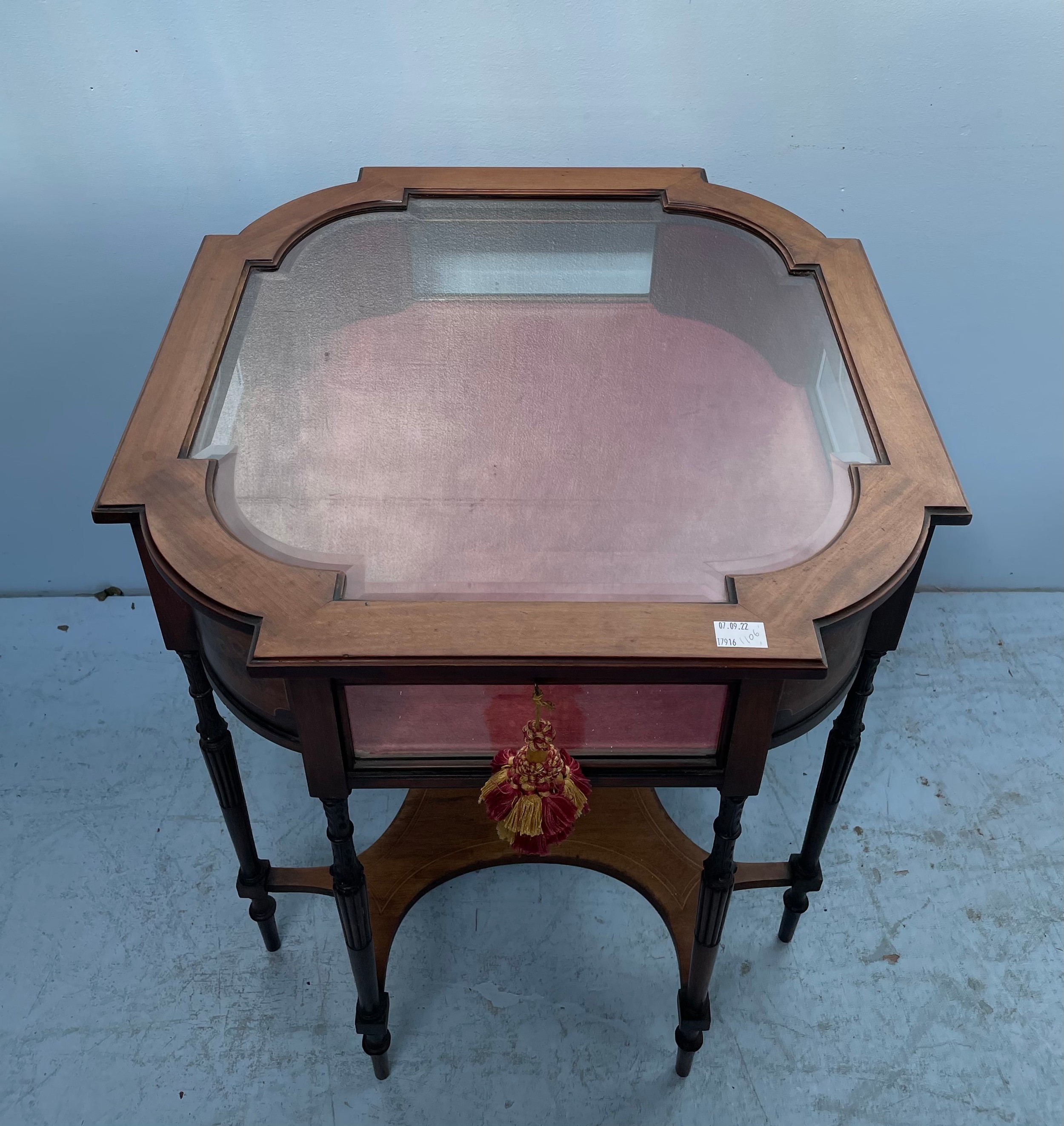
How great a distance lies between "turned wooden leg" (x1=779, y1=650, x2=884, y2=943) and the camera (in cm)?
157

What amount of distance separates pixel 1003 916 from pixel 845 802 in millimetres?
317

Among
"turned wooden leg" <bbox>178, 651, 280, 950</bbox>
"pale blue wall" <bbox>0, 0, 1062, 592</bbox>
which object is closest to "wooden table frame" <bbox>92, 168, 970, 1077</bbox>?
"turned wooden leg" <bbox>178, 651, 280, 950</bbox>

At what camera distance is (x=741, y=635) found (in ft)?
3.66

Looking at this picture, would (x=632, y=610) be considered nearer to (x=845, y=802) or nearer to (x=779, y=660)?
(x=779, y=660)

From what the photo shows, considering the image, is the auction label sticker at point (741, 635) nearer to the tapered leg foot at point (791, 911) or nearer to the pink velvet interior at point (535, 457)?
the pink velvet interior at point (535, 457)

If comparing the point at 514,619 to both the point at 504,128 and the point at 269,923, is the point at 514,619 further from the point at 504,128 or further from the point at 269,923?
the point at 504,128

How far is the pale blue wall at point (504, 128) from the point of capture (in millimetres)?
1845

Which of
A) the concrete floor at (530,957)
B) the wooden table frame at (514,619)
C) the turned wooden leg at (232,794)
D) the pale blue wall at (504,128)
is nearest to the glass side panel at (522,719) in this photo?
the wooden table frame at (514,619)

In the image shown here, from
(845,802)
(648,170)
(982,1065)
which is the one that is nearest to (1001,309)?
(648,170)

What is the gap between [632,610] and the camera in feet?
3.76

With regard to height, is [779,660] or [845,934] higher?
[779,660]

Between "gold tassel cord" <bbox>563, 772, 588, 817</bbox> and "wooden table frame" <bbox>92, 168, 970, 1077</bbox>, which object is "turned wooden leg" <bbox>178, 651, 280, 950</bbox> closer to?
"wooden table frame" <bbox>92, 168, 970, 1077</bbox>

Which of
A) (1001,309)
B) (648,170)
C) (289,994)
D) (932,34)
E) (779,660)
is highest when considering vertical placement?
(932,34)

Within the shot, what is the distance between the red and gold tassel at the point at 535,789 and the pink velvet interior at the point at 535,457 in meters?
0.16
